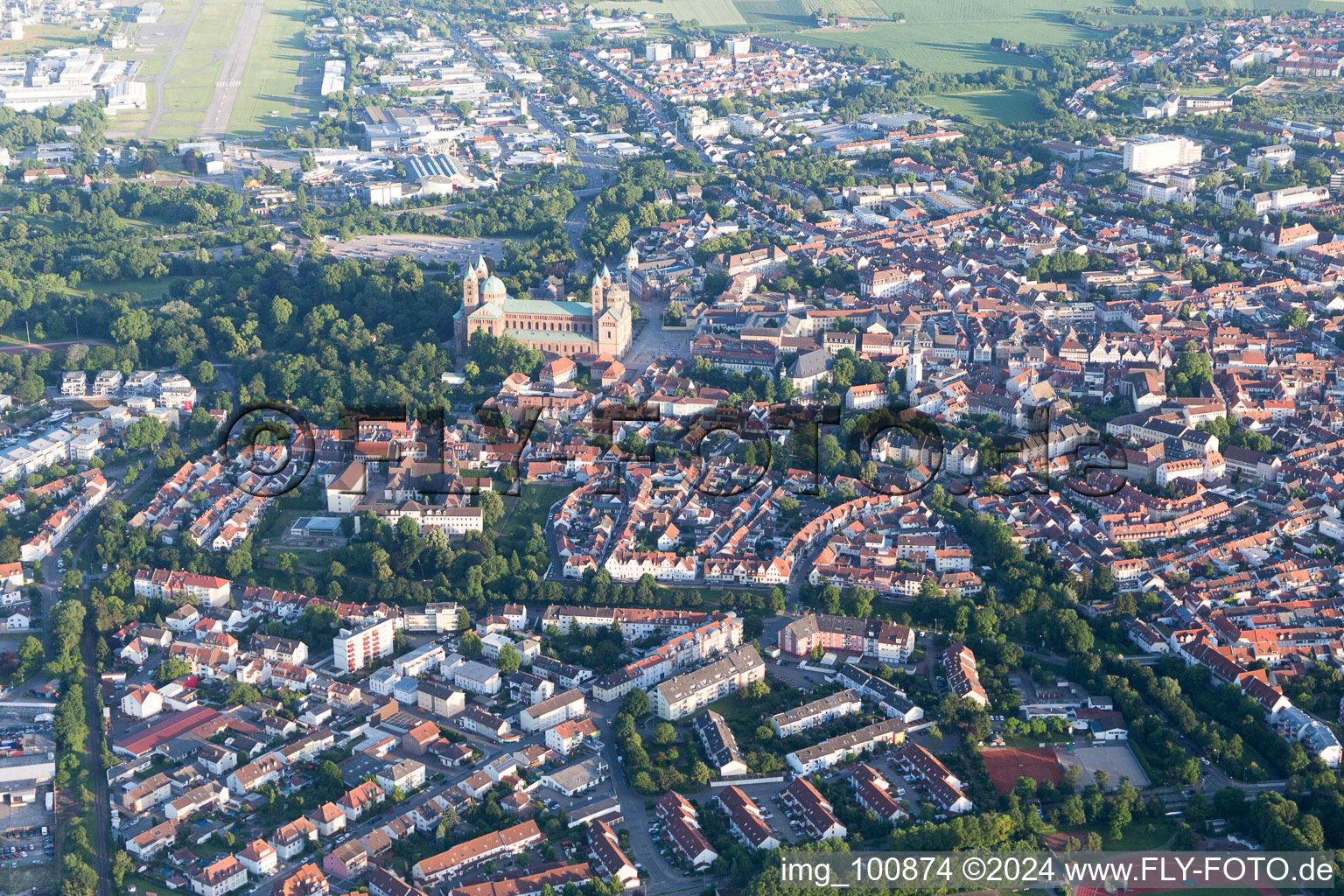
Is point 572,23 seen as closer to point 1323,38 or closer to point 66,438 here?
point 1323,38

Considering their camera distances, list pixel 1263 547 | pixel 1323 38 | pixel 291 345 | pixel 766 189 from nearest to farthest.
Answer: pixel 1263 547, pixel 291 345, pixel 766 189, pixel 1323 38

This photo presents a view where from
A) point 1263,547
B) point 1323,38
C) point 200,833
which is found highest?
point 1323,38

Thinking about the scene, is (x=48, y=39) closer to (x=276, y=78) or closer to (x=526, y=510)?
(x=276, y=78)

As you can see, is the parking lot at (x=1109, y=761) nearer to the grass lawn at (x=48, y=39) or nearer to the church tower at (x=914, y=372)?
the church tower at (x=914, y=372)

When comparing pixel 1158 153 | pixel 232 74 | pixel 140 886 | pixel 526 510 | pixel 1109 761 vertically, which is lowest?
pixel 140 886

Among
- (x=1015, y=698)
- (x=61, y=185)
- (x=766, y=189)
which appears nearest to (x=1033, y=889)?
(x=1015, y=698)

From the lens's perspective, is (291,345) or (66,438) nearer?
(66,438)

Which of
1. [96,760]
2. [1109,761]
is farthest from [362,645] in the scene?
[1109,761]
